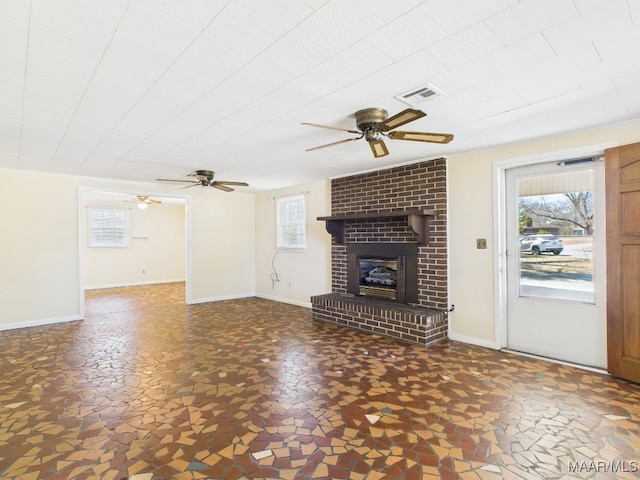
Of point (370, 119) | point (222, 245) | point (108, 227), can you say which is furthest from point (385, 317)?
point (108, 227)

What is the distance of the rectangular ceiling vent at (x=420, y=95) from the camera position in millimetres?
2336

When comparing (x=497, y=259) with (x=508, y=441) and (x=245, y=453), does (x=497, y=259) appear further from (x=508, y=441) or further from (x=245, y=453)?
(x=245, y=453)

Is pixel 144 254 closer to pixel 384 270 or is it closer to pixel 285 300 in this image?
pixel 285 300

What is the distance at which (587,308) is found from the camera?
332 centimetres

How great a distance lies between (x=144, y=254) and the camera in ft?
31.8

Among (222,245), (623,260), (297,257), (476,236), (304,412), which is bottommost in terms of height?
(304,412)

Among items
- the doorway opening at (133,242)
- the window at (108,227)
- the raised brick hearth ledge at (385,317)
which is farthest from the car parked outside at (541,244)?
the window at (108,227)

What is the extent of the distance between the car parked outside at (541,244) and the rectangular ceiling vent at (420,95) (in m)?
2.19

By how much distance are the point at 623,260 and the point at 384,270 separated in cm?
263

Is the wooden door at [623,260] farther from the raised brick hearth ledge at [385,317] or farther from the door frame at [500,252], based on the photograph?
the raised brick hearth ledge at [385,317]

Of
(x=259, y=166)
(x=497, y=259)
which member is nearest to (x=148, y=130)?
(x=259, y=166)

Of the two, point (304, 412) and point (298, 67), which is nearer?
point (298, 67)

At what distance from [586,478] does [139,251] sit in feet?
33.6

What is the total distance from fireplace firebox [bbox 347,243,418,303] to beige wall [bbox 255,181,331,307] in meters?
0.71
